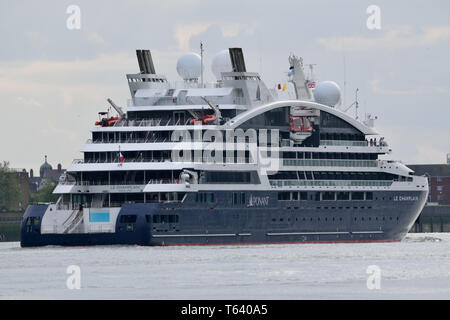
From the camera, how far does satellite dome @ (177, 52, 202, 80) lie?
104625 millimetres

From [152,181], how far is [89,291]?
30548 millimetres

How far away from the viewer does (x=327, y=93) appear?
107312 millimetres

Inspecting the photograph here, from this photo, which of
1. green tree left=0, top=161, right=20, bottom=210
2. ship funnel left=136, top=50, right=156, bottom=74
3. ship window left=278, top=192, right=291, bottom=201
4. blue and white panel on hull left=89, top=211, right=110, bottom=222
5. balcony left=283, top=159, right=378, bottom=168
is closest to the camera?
blue and white panel on hull left=89, top=211, right=110, bottom=222

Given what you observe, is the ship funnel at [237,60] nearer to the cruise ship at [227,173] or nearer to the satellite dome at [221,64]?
the cruise ship at [227,173]

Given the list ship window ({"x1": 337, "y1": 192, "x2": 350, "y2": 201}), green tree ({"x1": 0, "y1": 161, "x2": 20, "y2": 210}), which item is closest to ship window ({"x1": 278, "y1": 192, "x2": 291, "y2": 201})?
ship window ({"x1": 337, "y1": 192, "x2": 350, "y2": 201})

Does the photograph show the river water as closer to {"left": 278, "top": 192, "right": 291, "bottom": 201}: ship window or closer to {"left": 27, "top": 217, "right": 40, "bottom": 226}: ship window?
{"left": 27, "top": 217, "right": 40, "bottom": 226}: ship window

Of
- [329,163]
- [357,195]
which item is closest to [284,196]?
[329,163]

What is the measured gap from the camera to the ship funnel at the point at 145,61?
337ft

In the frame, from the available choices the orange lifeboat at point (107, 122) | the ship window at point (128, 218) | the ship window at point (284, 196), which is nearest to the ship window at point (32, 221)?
the ship window at point (128, 218)

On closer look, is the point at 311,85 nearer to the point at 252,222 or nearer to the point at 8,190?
the point at 252,222

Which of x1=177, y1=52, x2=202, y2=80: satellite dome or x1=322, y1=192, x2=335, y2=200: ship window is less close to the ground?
x1=177, y1=52, x2=202, y2=80: satellite dome

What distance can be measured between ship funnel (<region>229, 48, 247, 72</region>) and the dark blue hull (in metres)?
8.91

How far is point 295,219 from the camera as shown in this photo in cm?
10000
